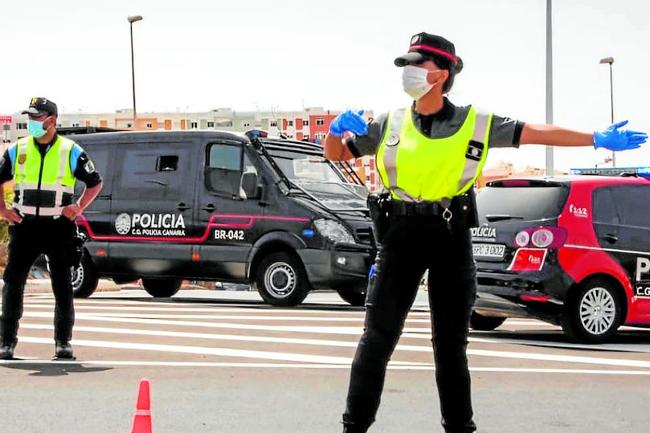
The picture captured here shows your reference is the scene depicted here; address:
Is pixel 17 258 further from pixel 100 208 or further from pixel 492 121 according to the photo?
pixel 100 208

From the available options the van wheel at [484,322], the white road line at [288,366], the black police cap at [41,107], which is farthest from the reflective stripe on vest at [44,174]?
the van wheel at [484,322]

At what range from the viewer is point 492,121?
561cm

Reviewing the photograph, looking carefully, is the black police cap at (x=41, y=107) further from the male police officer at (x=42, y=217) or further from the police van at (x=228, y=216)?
the police van at (x=228, y=216)

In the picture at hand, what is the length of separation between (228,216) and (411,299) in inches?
437

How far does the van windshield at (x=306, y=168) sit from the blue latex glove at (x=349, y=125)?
36.1ft

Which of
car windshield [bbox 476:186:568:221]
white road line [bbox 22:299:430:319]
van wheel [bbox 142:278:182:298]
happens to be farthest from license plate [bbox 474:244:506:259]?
van wheel [bbox 142:278:182:298]

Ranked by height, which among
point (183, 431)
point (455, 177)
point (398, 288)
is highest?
point (455, 177)

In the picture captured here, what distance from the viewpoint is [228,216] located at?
54.6 ft

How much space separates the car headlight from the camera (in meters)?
16.1

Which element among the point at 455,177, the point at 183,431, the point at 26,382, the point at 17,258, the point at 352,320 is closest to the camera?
the point at 455,177

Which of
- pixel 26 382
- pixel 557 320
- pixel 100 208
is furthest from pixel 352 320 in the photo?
pixel 26 382

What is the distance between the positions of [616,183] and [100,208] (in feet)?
26.0

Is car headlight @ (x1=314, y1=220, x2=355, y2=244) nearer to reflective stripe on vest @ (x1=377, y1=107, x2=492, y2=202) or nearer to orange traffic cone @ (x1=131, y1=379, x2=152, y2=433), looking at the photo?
reflective stripe on vest @ (x1=377, y1=107, x2=492, y2=202)

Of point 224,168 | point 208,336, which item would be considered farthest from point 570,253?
point 224,168
